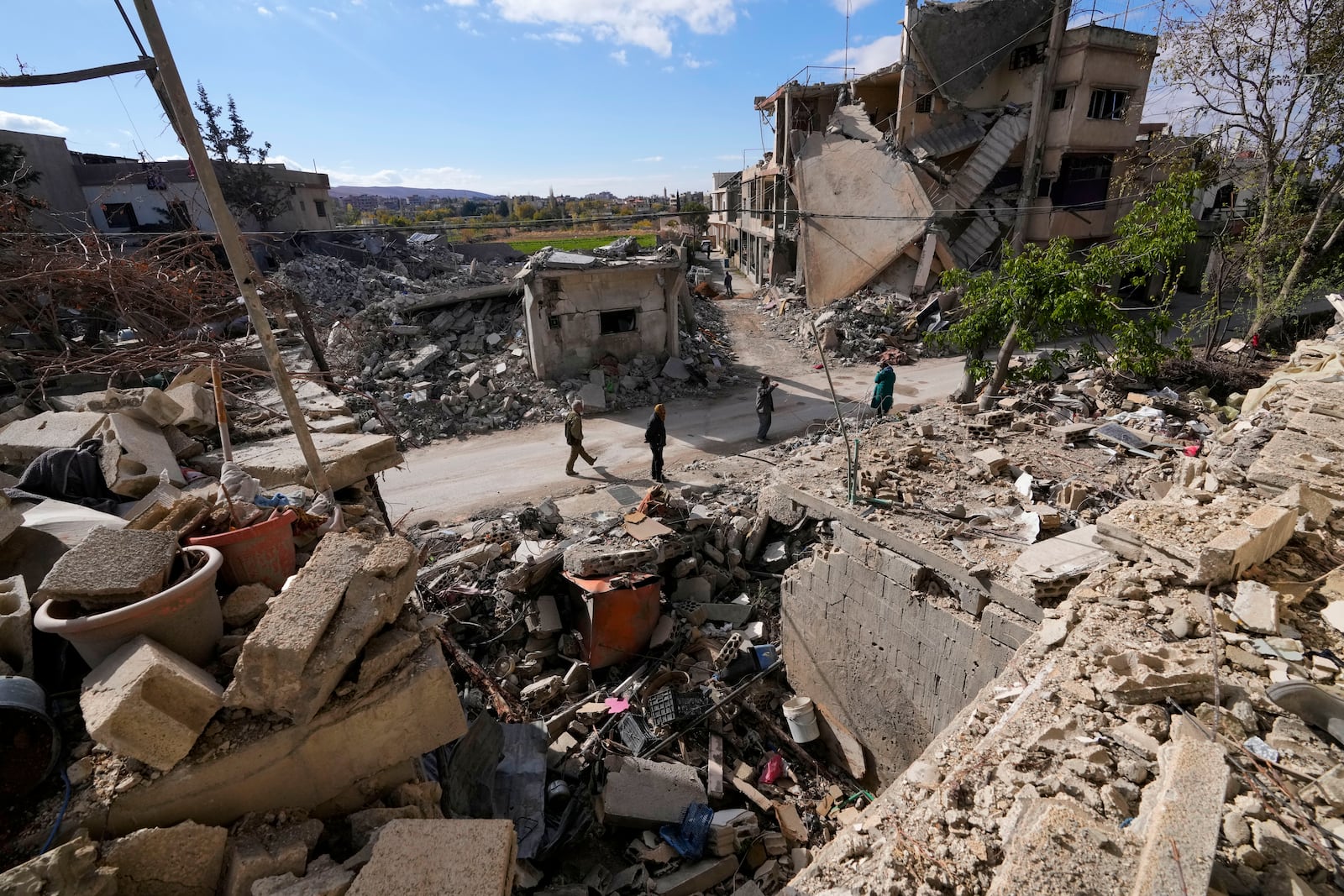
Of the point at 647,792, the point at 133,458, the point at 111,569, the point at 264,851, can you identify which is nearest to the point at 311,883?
the point at 264,851

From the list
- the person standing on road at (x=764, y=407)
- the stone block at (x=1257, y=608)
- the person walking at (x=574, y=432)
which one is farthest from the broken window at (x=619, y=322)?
the stone block at (x=1257, y=608)

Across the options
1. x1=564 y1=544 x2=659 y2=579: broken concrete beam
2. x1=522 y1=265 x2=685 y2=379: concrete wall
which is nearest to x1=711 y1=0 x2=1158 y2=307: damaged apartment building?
x1=522 y1=265 x2=685 y2=379: concrete wall

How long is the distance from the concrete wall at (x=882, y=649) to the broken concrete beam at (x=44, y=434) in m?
6.43

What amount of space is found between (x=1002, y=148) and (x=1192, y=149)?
284 inches

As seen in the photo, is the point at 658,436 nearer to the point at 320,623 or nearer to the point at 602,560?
the point at 602,560

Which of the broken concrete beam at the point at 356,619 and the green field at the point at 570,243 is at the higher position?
the green field at the point at 570,243

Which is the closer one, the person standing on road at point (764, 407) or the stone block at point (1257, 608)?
the stone block at point (1257, 608)

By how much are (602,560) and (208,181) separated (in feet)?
15.3

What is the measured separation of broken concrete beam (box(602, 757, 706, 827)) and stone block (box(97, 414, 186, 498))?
405 cm

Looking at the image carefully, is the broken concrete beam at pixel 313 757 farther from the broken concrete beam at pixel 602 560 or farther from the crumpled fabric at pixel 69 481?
the broken concrete beam at pixel 602 560

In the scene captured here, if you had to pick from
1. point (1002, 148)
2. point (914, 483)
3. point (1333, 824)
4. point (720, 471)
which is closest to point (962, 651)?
point (914, 483)

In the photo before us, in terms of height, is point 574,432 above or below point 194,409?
below

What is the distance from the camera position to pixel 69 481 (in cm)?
390

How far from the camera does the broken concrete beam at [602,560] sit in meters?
6.62
